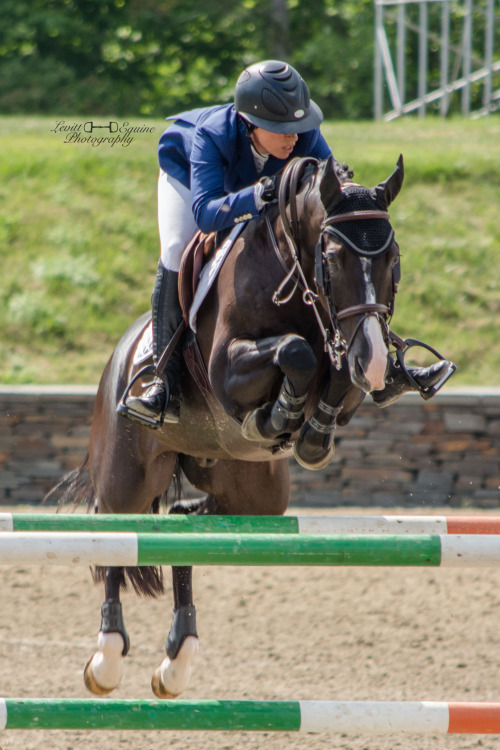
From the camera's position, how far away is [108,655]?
375 centimetres

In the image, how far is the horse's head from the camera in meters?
2.70

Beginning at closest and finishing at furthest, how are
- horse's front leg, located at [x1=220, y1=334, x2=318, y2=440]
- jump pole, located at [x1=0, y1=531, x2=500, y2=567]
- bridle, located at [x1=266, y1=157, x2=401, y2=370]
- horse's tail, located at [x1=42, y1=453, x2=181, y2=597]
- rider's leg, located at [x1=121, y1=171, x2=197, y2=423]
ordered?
jump pole, located at [x1=0, y1=531, x2=500, y2=567] → bridle, located at [x1=266, y1=157, x2=401, y2=370] → horse's front leg, located at [x1=220, y1=334, x2=318, y2=440] → rider's leg, located at [x1=121, y1=171, x2=197, y2=423] → horse's tail, located at [x1=42, y1=453, x2=181, y2=597]

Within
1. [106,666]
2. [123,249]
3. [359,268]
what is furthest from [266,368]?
[123,249]

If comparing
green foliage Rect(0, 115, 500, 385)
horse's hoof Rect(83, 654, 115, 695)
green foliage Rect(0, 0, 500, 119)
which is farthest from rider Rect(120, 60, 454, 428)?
green foliage Rect(0, 0, 500, 119)

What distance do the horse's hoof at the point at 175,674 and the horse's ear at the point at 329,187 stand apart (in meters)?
1.95

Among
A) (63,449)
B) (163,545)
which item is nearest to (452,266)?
(63,449)

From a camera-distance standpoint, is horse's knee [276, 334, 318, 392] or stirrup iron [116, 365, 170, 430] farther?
stirrup iron [116, 365, 170, 430]

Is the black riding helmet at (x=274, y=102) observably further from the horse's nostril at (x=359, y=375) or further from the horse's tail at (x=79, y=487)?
the horse's tail at (x=79, y=487)

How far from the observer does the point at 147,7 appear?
1675 cm

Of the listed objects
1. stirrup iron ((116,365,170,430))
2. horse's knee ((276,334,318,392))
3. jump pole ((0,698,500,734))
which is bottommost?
jump pole ((0,698,500,734))

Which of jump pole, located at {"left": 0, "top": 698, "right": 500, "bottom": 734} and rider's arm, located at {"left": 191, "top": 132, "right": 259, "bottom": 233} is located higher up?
rider's arm, located at {"left": 191, "top": 132, "right": 259, "bottom": 233}

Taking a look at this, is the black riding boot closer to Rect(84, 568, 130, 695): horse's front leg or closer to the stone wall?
Rect(84, 568, 130, 695): horse's front leg

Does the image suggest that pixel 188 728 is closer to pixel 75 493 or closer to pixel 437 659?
pixel 75 493

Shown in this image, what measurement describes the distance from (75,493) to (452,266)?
16.8ft
